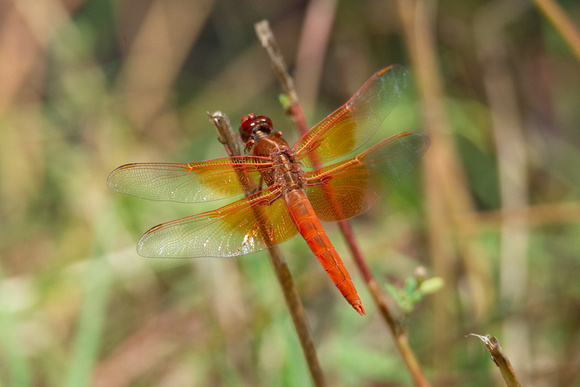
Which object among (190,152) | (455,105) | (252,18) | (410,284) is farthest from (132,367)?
(252,18)

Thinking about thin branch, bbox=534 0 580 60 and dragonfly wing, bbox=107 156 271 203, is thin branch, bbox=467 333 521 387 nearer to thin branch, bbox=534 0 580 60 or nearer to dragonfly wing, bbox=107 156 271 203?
dragonfly wing, bbox=107 156 271 203

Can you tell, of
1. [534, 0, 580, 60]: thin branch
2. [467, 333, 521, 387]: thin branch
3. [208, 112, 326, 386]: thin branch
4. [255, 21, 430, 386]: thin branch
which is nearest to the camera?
[467, 333, 521, 387]: thin branch

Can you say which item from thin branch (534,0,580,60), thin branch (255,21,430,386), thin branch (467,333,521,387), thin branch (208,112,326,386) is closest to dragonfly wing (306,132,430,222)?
thin branch (255,21,430,386)

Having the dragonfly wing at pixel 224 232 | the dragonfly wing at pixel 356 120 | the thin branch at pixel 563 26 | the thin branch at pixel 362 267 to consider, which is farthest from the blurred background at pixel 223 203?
the dragonfly wing at pixel 356 120

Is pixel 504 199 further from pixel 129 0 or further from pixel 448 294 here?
pixel 129 0

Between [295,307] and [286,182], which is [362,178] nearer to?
[286,182]

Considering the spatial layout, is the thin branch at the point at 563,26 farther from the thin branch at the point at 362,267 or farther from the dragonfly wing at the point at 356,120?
the thin branch at the point at 362,267
